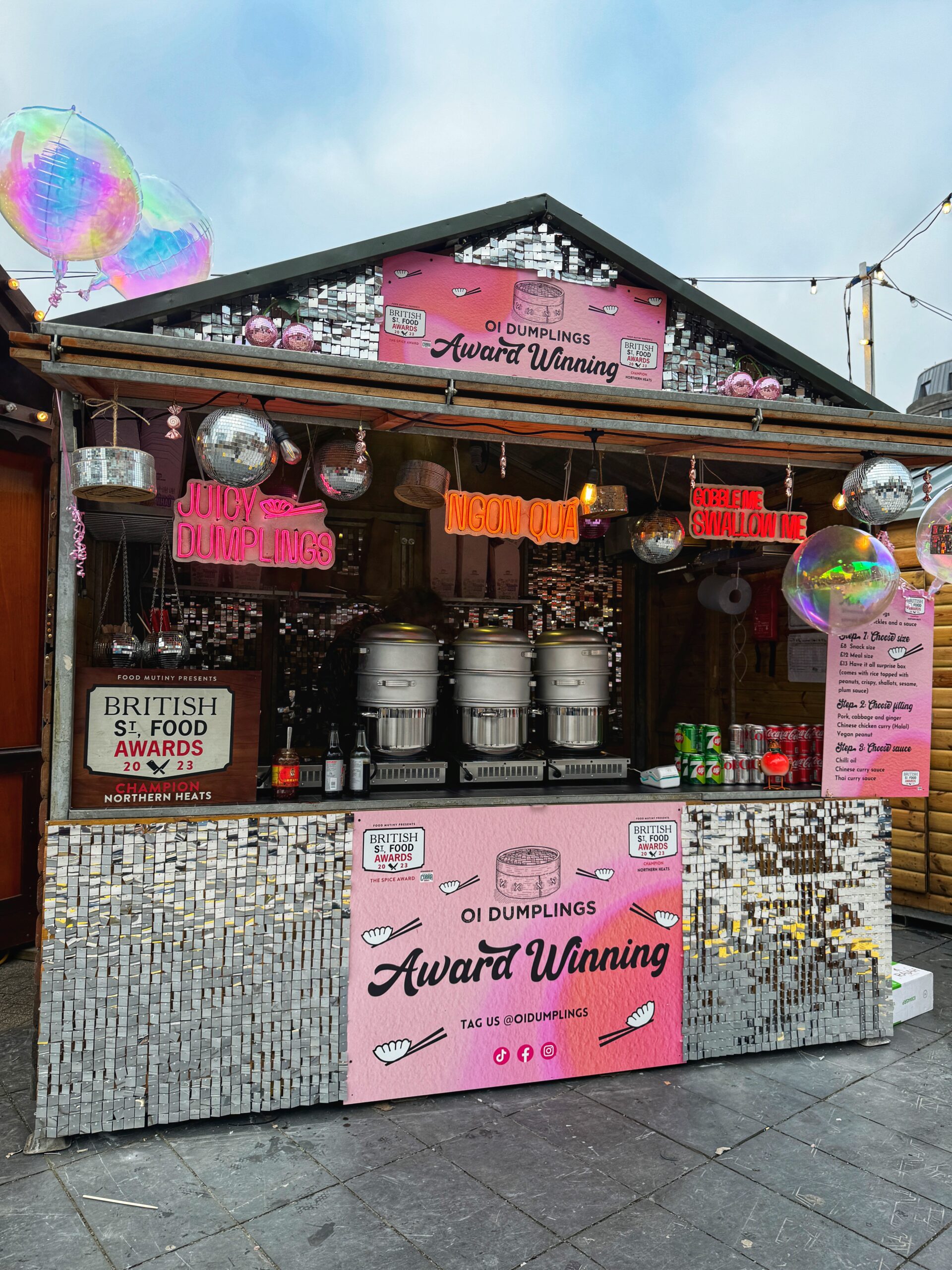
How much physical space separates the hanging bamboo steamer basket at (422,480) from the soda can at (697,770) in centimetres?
177

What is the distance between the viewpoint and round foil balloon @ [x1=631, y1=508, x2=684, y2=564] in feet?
12.2

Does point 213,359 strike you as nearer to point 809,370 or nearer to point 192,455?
point 192,455

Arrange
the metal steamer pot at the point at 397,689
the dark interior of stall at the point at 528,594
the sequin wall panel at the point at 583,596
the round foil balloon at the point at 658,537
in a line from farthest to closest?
the sequin wall panel at the point at 583,596 < the dark interior of stall at the point at 528,594 < the round foil balloon at the point at 658,537 < the metal steamer pot at the point at 397,689

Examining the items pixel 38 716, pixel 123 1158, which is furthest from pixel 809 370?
pixel 38 716

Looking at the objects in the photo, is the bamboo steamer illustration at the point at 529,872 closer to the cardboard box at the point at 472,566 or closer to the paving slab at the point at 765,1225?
the paving slab at the point at 765,1225

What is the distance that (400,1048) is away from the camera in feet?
10.3

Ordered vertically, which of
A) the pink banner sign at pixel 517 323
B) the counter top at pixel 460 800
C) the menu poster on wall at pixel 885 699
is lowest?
the counter top at pixel 460 800

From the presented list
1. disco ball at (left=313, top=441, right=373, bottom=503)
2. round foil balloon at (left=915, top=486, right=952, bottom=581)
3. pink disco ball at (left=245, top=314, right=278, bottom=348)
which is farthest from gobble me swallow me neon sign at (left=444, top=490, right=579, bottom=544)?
round foil balloon at (left=915, top=486, right=952, bottom=581)

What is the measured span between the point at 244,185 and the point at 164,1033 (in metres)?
18.3

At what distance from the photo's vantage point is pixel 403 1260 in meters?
2.22

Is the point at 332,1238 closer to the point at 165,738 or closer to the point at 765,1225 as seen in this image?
the point at 765,1225

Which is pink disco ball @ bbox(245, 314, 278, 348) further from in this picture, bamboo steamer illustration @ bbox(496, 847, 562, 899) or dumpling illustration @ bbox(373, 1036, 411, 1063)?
dumpling illustration @ bbox(373, 1036, 411, 1063)

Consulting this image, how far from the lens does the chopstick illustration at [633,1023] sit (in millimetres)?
3382

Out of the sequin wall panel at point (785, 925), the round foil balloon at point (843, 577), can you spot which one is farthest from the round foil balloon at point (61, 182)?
the sequin wall panel at point (785, 925)
